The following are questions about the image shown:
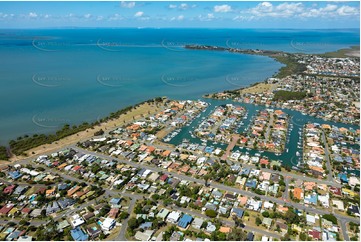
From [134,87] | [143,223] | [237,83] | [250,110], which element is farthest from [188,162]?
[237,83]

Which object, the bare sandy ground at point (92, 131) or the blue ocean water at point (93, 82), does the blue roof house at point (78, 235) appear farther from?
the blue ocean water at point (93, 82)

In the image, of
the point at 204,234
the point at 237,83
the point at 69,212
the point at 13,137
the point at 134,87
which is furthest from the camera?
the point at 237,83

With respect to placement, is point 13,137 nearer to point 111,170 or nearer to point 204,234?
point 111,170

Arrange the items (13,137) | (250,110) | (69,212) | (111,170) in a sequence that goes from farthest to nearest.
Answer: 1. (250,110)
2. (13,137)
3. (111,170)
4. (69,212)

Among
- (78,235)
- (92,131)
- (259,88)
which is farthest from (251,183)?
(259,88)

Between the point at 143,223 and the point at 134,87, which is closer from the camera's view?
the point at 143,223

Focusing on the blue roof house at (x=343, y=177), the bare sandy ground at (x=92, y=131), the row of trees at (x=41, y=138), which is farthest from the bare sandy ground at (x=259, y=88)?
the blue roof house at (x=343, y=177)

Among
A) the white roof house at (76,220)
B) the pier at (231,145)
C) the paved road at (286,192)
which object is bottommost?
the paved road at (286,192)
